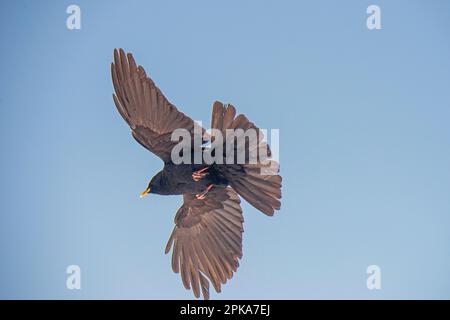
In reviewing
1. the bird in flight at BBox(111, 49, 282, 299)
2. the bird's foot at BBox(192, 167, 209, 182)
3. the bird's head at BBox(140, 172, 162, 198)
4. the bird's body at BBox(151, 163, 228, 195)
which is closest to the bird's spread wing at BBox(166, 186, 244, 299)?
the bird in flight at BBox(111, 49, 282, 299)

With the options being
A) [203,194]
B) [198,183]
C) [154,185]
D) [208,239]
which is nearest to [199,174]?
[198,183]

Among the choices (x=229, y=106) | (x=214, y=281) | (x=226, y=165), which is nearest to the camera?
(x=229, y=106)

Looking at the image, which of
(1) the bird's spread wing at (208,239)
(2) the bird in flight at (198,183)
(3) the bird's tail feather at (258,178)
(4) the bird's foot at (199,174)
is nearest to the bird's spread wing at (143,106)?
(2) the bird in flight at (198,183)

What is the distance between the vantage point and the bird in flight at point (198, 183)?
36.0 ft

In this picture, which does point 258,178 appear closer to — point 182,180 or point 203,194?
point 182,180

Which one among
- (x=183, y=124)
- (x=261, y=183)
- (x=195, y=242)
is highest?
(x=183, y=124)

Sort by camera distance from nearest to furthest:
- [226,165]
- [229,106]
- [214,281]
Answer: [229,106] < [226,165] < [214,281]

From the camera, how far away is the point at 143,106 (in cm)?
1110

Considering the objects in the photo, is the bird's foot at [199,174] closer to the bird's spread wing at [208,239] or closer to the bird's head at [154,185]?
the bird's head at [154,185]
